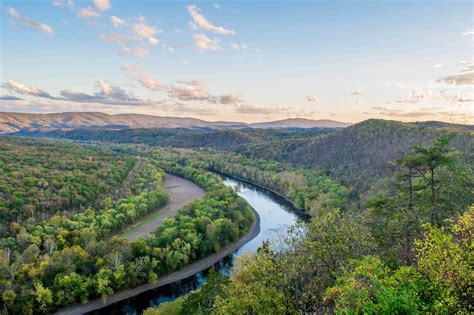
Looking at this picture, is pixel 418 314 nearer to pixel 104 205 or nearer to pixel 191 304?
pixel 191 304

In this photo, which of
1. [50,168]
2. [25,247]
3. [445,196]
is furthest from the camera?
[50,168]

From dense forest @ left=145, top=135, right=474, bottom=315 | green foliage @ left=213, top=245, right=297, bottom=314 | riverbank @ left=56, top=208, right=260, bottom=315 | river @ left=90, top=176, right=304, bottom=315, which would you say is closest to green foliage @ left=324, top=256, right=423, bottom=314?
dense forest @ left=145, top=135, right=474, bottom=315

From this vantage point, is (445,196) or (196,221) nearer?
(445,196)

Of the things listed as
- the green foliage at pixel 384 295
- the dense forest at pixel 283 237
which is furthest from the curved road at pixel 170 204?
the green foliage at pixel 384 295

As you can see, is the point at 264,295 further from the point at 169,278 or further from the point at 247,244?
the point at 247,244

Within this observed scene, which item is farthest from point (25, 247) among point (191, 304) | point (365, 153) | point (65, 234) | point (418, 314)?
point (365, 153)

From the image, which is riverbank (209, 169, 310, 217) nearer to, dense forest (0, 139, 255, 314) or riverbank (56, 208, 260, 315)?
dense forest (0, 139, 255, 314)

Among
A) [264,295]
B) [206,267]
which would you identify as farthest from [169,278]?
[264,295]
